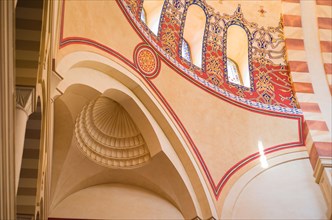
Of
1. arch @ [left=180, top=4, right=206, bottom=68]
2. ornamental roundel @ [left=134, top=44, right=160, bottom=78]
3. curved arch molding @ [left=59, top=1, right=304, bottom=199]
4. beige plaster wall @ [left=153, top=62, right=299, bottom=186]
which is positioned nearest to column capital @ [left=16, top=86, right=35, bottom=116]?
curved arch molding @ [left=59, top=1, right=304, bottom=199]

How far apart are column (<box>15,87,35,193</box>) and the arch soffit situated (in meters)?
3.79

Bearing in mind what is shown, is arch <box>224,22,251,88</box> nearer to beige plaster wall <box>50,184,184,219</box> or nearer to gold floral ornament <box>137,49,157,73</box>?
gold floral ornament <box>137,49,157,73</box>

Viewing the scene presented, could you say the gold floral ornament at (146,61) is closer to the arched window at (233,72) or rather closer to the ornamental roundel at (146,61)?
the ornamental roundel at (146,61)

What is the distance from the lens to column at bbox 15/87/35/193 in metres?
4.24

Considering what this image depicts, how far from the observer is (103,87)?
29.1 ft

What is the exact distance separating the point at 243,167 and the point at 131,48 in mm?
3455

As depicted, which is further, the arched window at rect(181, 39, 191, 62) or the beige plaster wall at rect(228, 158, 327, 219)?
the arched window at rect(181, 39, 191, 62)

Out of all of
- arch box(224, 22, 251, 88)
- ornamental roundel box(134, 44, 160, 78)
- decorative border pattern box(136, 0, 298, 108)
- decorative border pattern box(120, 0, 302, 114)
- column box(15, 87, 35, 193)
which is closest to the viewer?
column box(15, 87, 35, 193)

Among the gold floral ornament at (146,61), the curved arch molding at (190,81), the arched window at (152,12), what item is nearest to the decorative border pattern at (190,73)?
the curved arch molding at (190,81)

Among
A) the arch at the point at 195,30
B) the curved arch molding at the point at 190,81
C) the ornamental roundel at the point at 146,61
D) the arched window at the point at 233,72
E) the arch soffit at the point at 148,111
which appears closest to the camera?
the arch soffit at the point at 148,111

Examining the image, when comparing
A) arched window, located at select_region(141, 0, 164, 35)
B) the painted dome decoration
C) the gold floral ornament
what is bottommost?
the painted dome decoration

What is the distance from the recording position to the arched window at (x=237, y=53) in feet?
41.7

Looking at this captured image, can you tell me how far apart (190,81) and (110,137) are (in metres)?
2.09

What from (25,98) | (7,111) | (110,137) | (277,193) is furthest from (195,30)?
(7,111)
